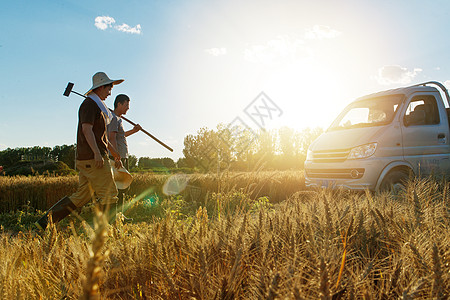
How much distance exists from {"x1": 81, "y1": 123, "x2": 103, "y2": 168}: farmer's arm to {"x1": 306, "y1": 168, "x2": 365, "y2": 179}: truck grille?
4.37 m

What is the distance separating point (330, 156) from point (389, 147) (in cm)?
A: 109

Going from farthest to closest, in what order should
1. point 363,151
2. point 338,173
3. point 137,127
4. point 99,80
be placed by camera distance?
point 137,127
point 338,173
point 363,151
point 99,80

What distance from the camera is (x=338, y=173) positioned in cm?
597

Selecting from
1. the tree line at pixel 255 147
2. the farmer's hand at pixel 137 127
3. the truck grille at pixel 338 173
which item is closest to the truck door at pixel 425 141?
the truck grille at pixel 338 173

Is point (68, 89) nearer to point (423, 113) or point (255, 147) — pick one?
point (423, 113)

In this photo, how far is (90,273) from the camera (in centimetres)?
52

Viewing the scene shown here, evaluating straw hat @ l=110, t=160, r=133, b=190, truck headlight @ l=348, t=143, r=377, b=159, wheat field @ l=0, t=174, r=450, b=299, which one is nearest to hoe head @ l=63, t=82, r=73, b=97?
straw hat @ l=110, t=160, r=133, b=190

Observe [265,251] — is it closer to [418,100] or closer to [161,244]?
[161,244]

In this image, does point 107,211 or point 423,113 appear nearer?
point 107,211

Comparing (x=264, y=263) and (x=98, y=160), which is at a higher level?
(x=98, y=160)

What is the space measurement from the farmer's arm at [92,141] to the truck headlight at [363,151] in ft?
14.8

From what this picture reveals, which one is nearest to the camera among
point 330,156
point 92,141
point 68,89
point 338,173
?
point 92,141

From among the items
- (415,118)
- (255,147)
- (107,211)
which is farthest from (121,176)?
(255,147)

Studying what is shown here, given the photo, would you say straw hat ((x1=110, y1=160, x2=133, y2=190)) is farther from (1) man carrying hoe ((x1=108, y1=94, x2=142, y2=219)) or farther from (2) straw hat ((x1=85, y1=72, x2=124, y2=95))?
(2) straw hat ((x1=85, y1=72, x2=124, y2=95))
